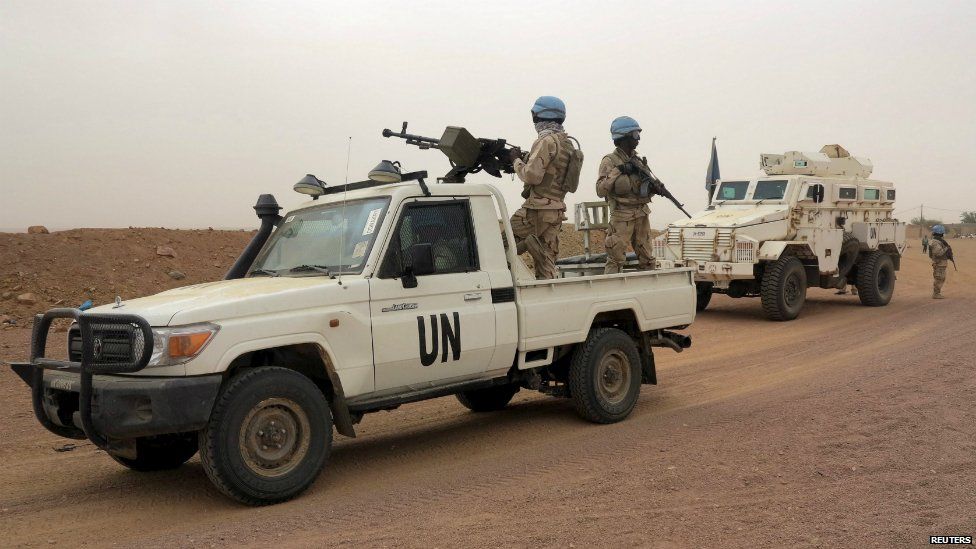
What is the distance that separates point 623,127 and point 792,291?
696 centimetres

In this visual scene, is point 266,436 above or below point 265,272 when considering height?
below

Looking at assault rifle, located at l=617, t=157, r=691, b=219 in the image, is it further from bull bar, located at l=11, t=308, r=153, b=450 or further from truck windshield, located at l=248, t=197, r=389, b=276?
bull bar, located at l=11, t=308, r=153, b=450

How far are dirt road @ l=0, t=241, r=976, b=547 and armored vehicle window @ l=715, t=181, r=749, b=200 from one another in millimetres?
6944

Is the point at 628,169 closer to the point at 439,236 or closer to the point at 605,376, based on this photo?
the point at 605,376

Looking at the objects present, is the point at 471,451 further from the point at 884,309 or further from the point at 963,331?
the point at 884,309

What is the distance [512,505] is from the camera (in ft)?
15.8

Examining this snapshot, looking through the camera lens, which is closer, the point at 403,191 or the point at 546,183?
the point at 403,191

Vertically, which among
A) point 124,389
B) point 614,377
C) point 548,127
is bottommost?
point 614,377

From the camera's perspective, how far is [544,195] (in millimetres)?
7254

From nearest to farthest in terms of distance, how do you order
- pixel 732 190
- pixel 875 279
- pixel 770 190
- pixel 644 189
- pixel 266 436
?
pixel 266 436 < pixel 644 189 < pixel 770 190 < pixel 732 190 < pixel 875 279

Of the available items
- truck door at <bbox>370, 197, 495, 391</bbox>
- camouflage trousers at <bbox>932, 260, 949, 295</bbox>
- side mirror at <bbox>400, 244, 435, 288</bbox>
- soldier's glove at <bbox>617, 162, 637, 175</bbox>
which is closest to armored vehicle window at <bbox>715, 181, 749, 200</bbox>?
camouflage trousers at <bbox>932, 260, 949, 295</bbox>

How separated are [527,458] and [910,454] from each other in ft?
8.40

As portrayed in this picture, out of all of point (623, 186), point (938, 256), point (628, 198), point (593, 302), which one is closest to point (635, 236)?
point (628, 198)

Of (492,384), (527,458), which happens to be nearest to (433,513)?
(527,458)
